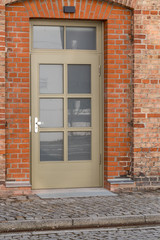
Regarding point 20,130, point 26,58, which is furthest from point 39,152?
point 26,58

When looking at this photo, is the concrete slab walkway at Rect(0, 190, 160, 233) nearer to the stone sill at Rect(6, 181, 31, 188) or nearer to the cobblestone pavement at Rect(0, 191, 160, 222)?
the cobblestone pavement at Rect(0, 191, 160, 222)

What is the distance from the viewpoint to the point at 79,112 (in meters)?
9.20

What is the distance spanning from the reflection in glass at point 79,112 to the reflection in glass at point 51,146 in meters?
0.33

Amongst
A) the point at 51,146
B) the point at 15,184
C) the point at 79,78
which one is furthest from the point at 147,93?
the point at 15,184

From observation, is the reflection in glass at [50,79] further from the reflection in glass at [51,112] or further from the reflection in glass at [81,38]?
the reflection in glass at [81,38]

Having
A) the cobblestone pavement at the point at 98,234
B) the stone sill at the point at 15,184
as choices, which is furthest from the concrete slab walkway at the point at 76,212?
the stone sill at the point at 15,184

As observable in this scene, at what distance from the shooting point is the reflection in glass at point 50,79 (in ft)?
29.7

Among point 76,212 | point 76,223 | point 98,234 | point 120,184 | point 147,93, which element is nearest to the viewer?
point 98,234

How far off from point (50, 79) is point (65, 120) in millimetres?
766

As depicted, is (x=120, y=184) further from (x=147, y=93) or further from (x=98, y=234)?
(x=98, y=234)

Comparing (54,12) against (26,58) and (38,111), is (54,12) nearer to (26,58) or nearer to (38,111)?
(26,58)

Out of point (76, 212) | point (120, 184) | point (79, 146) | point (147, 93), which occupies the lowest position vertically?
point (76, 212)

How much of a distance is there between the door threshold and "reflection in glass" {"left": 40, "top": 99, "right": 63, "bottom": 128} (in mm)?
1144

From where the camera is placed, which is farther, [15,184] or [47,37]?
[47,37]
